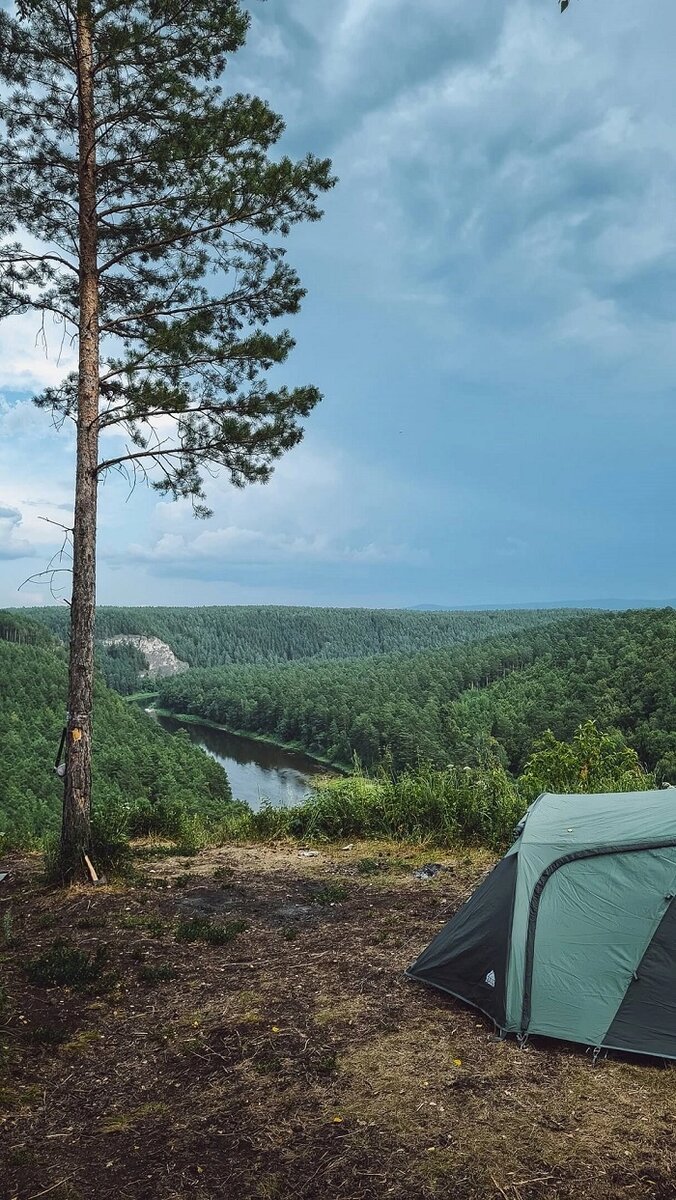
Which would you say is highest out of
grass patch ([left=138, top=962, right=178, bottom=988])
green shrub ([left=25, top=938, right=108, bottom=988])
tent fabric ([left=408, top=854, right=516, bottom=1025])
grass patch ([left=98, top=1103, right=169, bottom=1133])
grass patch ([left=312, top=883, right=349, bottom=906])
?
tent fabric ([left=408, top=854, right=516, bottom=1025])

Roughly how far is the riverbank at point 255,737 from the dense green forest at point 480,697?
96cm

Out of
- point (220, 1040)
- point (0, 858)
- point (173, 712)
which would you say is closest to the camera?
point (220, 1040)

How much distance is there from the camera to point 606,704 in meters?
57.6

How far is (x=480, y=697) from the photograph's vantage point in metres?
86.5

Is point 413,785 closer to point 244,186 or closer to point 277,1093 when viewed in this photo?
point 277,1093

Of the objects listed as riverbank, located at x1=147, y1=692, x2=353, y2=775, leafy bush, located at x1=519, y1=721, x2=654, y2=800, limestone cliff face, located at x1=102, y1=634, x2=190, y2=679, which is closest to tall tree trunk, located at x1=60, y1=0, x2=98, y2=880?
leafy bush, located at x1=519, y1=721, x2=654, y2=800

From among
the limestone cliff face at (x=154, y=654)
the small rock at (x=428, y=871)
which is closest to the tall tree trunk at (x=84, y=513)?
the small rock at (x=428, y=871)

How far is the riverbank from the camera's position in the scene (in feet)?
248

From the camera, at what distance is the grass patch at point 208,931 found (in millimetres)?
6973

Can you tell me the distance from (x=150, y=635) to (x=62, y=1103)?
167552mm

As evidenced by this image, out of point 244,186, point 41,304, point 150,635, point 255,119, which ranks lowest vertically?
point 150,635

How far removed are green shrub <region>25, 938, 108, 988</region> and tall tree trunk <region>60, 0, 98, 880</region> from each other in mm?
1992

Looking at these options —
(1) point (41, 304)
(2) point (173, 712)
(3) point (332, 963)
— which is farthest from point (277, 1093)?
(2) point (173, 712)

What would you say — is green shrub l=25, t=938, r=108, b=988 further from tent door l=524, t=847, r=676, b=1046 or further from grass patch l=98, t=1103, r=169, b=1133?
tent door l=524, t=847, r=676, b=1046
